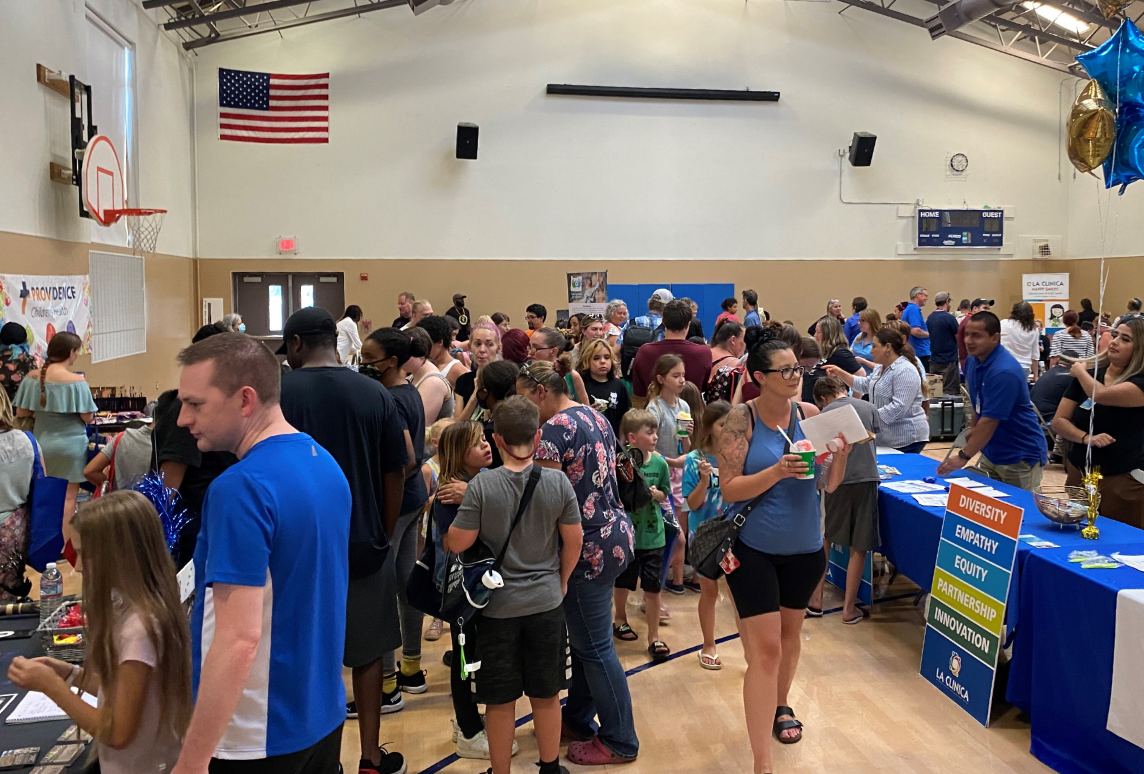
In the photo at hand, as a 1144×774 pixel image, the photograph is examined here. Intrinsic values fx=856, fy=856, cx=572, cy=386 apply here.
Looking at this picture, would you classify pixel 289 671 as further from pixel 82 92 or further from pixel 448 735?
pixel 82 92

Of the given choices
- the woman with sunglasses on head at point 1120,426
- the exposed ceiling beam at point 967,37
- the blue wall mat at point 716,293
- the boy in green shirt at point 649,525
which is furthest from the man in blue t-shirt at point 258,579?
the exposed ceiling beam at point 967,37

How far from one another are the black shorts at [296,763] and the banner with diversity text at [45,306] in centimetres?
595

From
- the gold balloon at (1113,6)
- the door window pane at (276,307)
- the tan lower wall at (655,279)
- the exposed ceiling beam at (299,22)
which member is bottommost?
the door window pane at (276,307)

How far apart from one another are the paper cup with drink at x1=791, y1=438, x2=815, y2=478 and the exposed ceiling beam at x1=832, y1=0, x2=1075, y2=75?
42.5 feet

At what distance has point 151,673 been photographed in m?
1.76

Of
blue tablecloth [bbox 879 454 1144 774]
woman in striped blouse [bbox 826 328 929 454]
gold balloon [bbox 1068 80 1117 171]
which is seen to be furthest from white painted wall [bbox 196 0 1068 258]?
blue tablecloth [bbox 879 454 1144 774]

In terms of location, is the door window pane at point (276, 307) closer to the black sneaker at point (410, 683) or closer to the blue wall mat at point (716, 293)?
the blue wall mat at point (716, 293)

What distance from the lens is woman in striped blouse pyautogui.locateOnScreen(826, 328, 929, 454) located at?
A: 5.59m

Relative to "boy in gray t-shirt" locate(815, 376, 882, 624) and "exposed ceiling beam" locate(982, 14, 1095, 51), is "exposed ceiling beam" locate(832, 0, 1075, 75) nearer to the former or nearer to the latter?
"exposed ceiling beam" locate(982, 14, 1095, 51)

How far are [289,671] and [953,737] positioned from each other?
302 cm

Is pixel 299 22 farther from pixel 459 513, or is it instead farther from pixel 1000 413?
pixel 459 513

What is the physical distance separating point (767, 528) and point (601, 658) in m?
0.81

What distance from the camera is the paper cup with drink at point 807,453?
2949mm

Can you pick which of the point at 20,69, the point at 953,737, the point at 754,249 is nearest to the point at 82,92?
the point at 20,69
